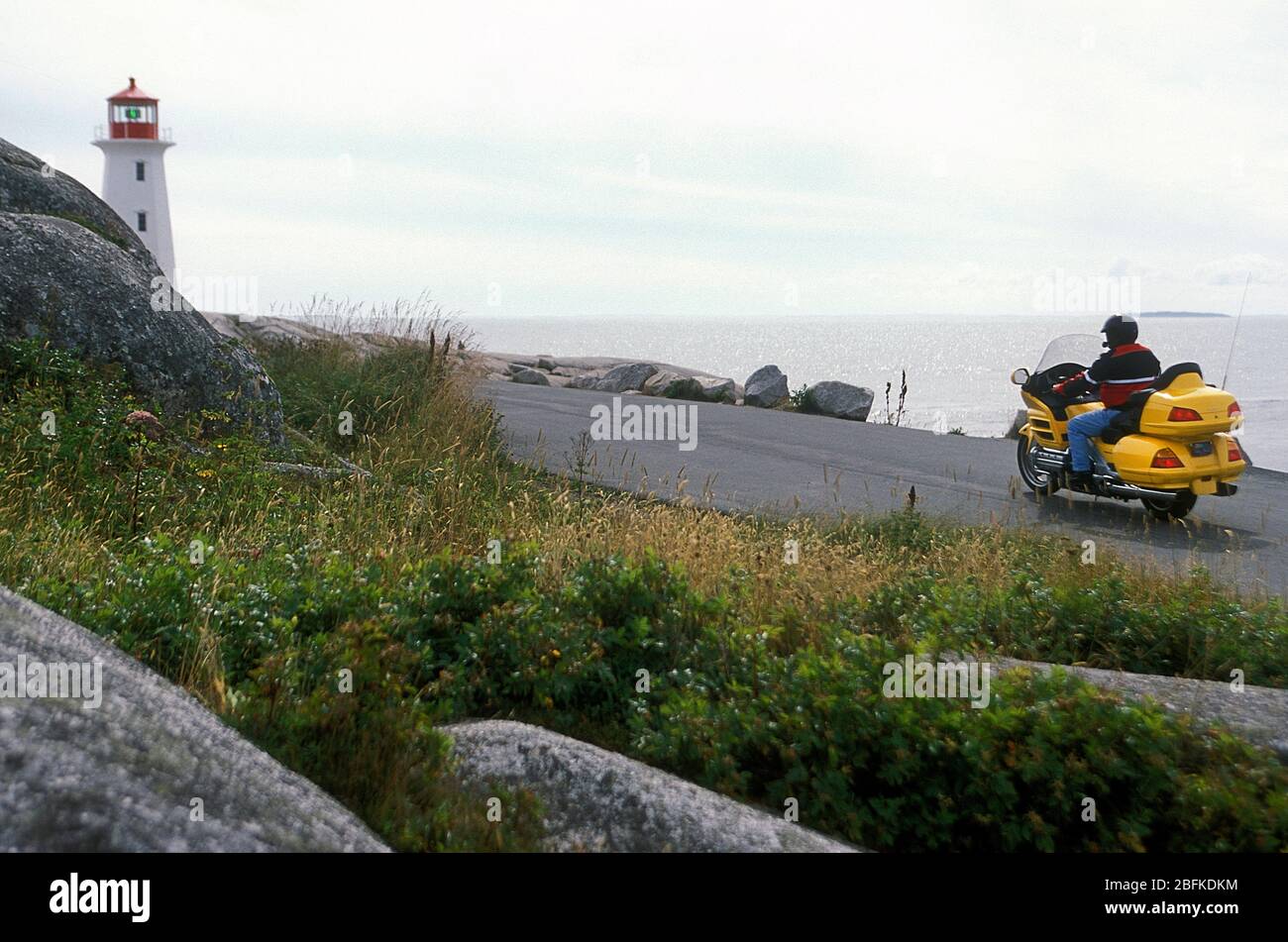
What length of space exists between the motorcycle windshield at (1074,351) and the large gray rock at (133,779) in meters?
10.1

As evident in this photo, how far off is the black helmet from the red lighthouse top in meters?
36.3

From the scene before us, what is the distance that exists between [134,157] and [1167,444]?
37584 mm

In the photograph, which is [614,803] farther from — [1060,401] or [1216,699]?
[1060,401]

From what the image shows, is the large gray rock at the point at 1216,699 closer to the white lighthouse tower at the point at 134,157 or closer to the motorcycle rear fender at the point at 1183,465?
the motorcycle rear fender at the point at 1183,465

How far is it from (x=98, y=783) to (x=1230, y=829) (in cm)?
356

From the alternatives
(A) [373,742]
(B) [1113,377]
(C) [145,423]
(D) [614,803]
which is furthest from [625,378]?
(D) [614,803]

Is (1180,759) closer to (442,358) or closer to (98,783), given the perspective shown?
(98,783)

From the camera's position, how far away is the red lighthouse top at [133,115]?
3897cm

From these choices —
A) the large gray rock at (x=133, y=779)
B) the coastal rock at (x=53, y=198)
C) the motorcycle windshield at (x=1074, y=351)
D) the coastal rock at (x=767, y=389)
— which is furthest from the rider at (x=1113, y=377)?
the coastal rock at (x=767, y=389)

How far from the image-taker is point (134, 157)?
39.0 metres

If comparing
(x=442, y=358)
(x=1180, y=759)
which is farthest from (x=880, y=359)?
(x=1180, y=759)

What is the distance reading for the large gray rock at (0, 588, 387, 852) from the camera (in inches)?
102

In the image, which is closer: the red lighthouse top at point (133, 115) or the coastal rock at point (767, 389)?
the coastal rock at point (767, 389)
